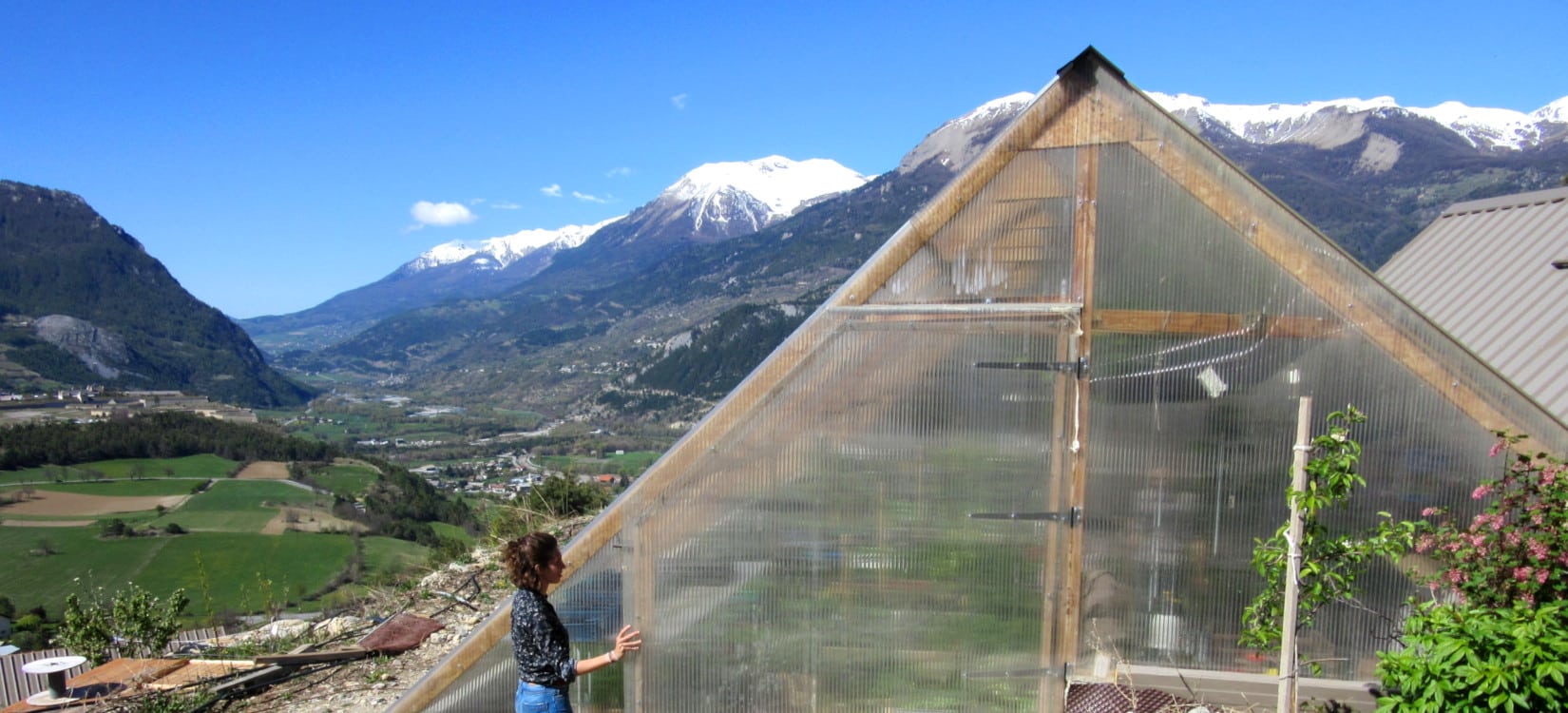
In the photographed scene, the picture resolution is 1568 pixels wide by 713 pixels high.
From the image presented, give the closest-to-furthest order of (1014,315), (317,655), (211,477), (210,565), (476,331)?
(1014,315) < (317,655) < (210,565) < (211,477) < (476,331)

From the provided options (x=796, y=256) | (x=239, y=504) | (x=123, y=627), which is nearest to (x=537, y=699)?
(x=123, y=627)

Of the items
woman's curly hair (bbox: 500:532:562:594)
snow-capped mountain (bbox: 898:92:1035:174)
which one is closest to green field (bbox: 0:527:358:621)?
woman's curly hair (bbox: 500:532:562:594)

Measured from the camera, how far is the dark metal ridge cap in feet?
12.4

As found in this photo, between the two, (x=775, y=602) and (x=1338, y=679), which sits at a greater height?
(x=775, y=602)

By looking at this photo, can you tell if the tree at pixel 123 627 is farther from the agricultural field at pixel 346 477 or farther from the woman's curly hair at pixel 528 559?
the agricultural field at pixel 346 477

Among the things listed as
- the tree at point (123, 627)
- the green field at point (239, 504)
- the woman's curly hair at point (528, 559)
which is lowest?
the green field at point (239, 504)

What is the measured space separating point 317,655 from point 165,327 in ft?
560

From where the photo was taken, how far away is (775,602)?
12.9 feet

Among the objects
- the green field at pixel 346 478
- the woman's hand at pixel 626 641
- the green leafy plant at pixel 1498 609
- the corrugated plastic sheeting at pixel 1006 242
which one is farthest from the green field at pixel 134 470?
the green leafy plant at pixel 1498 609

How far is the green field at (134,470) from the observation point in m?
53.2

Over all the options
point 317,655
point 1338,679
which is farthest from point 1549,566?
point 317,655

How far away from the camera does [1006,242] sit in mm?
3867

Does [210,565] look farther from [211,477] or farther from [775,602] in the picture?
[775,602]

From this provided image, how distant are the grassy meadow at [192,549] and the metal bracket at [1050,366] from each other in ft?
80.8
